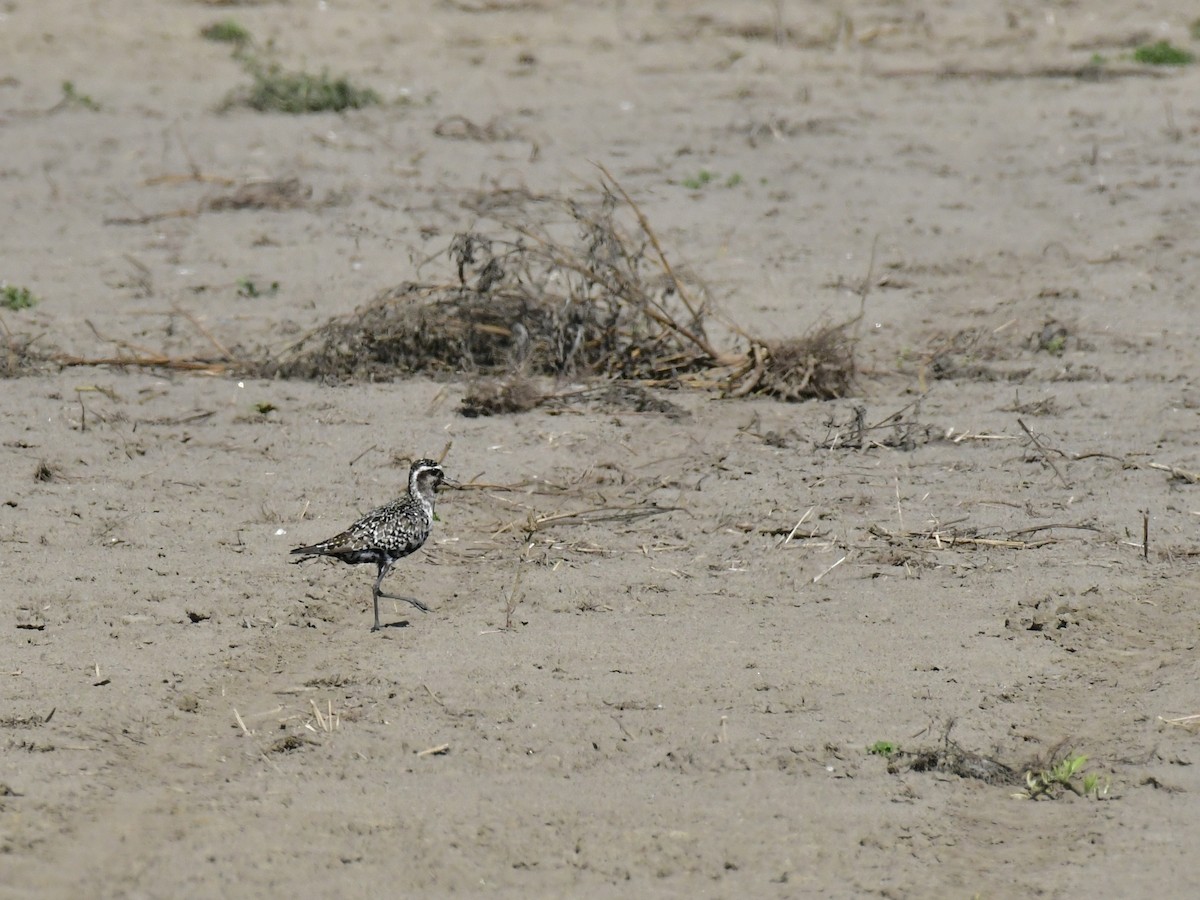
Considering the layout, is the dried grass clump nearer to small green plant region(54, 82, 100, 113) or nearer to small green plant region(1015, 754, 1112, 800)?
small green plant region(1015, 754, 1112, 800)

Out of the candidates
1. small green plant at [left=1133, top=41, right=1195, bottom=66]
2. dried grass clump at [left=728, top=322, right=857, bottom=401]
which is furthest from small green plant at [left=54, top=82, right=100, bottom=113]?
small green plant at [left=1133, top=41, right=1195, bottom=66]

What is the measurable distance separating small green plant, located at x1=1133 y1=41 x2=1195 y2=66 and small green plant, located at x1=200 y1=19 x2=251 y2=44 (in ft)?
26.1

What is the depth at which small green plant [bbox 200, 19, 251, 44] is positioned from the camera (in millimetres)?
15672

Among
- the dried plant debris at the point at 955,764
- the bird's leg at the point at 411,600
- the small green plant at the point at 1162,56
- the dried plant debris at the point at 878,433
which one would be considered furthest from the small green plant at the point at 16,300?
the small green plant at the point at 1162,56

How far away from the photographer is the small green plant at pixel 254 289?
10453 mm

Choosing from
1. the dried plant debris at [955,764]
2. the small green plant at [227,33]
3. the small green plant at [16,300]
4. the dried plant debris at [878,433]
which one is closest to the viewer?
the dried plant debris at [955,764]

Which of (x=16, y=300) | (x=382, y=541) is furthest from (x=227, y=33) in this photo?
(x=382, y=541)

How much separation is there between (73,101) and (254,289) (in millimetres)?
4581

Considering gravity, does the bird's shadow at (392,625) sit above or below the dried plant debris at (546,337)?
below

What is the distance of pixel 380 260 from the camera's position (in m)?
10.9

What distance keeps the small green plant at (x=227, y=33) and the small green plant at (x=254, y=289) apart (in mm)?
5857

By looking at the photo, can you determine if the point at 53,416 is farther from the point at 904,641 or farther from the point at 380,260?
the point at 904,641

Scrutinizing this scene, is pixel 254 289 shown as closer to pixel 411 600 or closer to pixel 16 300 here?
pixel 16 300

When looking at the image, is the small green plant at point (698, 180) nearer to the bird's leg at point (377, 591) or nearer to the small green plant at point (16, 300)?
the small green plant at point (16, 300)
